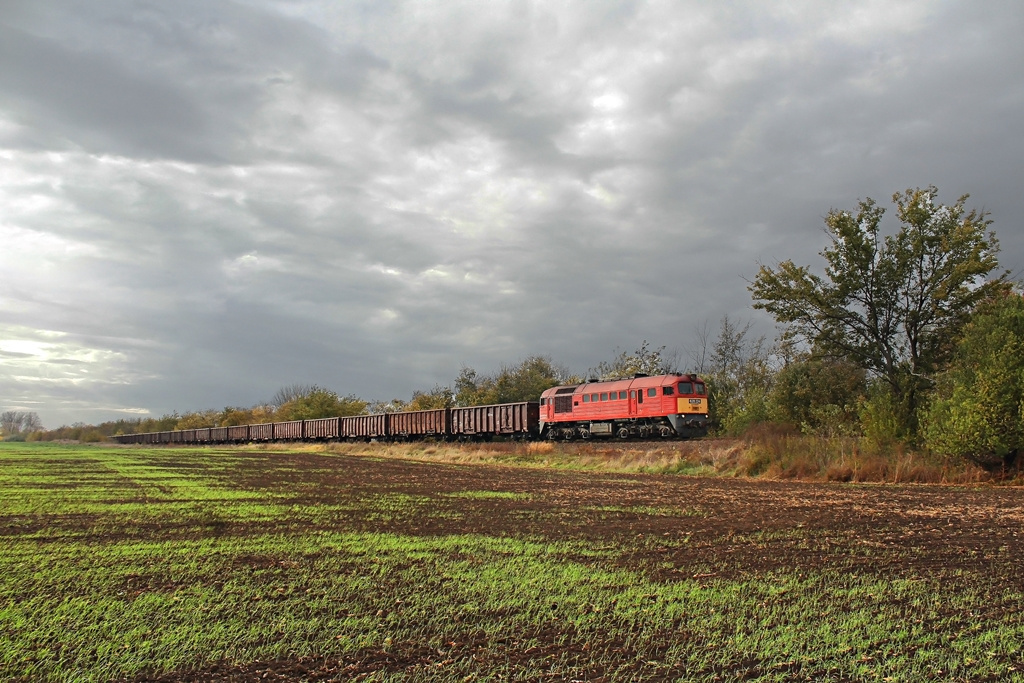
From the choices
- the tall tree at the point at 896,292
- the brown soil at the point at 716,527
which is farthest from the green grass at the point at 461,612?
the tall tree at the point at 896,292

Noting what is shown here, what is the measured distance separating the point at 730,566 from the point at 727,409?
35.0 meters

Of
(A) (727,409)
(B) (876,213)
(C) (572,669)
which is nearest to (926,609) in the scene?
(C) (572,669)

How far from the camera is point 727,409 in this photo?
40.0 m

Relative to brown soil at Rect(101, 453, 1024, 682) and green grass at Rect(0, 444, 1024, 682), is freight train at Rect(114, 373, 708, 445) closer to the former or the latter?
brown soil at Rect(101, 453, 1024, 682)

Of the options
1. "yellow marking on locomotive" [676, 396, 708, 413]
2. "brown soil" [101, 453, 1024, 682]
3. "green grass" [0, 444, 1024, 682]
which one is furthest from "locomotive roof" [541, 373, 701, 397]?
"green grass" [0, 444, 1024, 682]

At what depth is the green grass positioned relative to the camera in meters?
3.86

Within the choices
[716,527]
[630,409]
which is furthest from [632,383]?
[716,527]

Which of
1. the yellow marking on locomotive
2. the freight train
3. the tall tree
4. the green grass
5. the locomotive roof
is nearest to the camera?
the green grass

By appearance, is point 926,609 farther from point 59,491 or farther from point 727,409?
point 727,409

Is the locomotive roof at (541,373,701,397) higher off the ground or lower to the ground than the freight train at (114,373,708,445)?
higher

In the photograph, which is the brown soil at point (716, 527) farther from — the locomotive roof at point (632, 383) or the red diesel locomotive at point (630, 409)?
the locomotive roof at point (632, 383)

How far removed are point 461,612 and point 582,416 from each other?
117ft

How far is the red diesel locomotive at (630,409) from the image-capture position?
3547cm

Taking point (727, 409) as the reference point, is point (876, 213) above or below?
above
